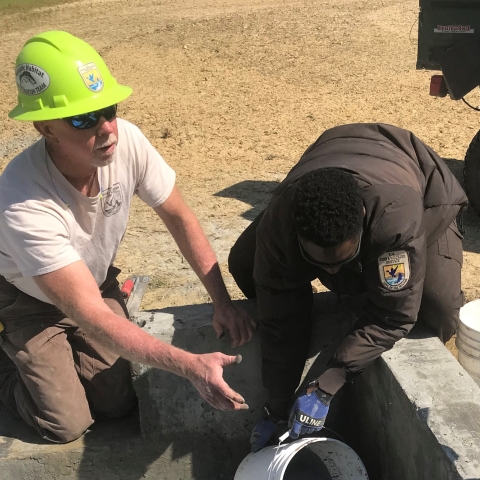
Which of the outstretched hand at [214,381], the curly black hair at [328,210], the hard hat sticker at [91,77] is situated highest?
the hard hat sticker at [91,77]

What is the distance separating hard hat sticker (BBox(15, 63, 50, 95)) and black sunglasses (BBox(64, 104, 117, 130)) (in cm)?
17

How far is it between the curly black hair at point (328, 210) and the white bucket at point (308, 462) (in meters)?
0.84

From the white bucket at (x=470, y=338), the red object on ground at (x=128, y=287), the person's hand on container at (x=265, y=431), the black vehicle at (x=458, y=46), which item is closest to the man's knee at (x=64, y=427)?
the person's hand on container at (x=265, y=431)

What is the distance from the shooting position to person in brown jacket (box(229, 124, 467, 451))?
243 cm

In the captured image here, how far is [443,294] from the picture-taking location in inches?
116

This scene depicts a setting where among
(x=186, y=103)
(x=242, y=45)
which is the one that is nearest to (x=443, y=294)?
(x=186, y=103)

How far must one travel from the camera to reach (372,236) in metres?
2.51

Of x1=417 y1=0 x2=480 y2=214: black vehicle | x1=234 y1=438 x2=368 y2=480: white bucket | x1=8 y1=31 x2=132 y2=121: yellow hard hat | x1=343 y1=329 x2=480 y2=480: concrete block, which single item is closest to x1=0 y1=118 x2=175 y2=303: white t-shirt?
x1=8 y1=31 x2=132 y2=121: yellow hard hat

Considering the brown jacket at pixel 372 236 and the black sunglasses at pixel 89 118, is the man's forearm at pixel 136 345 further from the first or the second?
the black sunglasses at pixel 89 118

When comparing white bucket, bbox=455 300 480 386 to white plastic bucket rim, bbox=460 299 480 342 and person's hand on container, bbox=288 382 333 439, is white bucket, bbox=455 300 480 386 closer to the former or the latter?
white plastic bucket rim, bbox=460 299 480 342

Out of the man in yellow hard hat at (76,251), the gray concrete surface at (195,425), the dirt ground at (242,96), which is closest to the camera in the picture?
A: the man in yellow hard hat at (76,251)

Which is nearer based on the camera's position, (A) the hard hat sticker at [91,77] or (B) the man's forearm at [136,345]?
(B) the man's forearm at [136,345]

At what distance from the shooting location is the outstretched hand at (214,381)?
2.45 meters

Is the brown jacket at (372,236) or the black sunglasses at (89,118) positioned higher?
the black sunglasses at (89,118)
